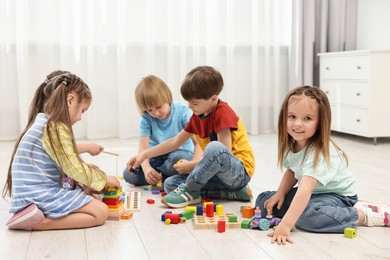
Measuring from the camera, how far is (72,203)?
1.92 metres

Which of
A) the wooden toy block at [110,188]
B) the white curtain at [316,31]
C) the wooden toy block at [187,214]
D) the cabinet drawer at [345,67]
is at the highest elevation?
the white curtain at [316,31]

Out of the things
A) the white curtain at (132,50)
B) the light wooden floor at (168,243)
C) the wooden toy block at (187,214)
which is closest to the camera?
the light wooden floor at (168,243)

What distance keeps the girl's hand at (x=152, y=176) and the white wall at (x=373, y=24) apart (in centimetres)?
281

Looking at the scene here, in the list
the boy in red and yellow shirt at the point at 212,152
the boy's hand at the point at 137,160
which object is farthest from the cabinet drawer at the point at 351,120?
the boy's hand at the point at 137,160

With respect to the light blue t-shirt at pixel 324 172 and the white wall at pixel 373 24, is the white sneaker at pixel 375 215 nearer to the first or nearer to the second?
the light blue t-shirt at pixel 324 172

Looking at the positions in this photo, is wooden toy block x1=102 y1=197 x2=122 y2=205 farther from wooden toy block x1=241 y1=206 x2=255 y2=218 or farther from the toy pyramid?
wooden toy block x1=241 y1=206 x2=255 y2=218

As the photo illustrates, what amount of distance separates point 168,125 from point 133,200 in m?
0.52

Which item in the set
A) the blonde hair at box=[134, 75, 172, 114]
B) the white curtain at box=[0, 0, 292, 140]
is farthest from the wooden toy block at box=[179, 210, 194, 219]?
the white curtain at box=[0, 0, 292, 140]

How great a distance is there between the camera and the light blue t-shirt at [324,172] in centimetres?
181

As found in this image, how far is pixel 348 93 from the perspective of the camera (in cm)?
438

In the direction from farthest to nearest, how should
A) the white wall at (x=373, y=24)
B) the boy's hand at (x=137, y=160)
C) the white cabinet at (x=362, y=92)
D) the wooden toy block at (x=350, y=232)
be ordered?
the white wall at (x=373, y=24)
the white cabinet at (x=362, y=92)
the boy's hand at (x=137, y=160)
the wooden toy block at (x=350, y=232)

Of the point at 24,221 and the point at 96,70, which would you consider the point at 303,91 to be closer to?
the point at 24,221

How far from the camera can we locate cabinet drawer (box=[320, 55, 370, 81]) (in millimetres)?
4156

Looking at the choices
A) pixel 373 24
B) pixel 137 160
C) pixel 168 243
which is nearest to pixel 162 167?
pixel 137 160
